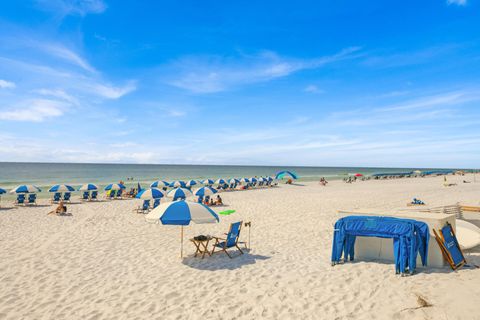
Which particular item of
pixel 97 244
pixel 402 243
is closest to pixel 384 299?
pixel 402 243

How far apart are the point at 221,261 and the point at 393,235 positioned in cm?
418

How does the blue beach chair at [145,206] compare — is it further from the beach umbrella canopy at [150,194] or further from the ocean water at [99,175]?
the ocean water at [99,175]

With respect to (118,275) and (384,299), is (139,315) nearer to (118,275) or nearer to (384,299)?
(118,275)

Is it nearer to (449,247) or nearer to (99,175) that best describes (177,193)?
(449,247)

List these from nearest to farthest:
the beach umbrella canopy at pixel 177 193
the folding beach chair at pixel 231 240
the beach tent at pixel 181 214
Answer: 1. the beach tent at pixel 181 214
2. the folding beach chair at pixel 231 240
3. the beach umbrella canopy at pixel 177 193

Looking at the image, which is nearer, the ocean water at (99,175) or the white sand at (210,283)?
the white sand at (210,283)

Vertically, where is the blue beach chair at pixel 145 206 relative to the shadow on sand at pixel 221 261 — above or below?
above

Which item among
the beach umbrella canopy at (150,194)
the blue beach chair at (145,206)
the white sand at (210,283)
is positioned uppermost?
the beach umbrella canopy at (150,194)

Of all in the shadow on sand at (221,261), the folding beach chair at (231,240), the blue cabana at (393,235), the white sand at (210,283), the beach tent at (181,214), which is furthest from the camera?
the folding beach chair at (231,240)

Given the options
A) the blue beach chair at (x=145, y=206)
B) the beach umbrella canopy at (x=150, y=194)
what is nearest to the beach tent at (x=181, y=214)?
the beach umbrella canopy at (x=150, y=194)

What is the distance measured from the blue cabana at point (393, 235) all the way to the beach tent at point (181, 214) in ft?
10.5

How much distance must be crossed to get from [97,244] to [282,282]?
6.37 metres

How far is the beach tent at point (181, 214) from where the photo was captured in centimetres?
715

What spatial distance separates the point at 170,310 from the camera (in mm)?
5133
